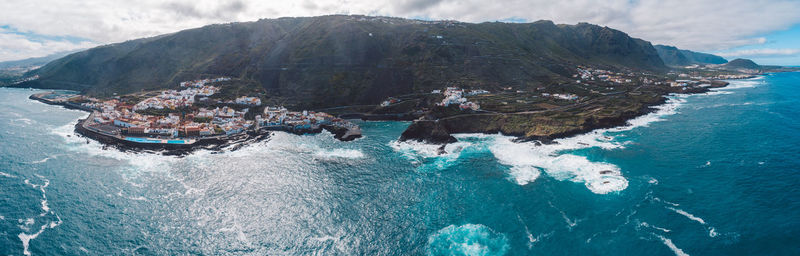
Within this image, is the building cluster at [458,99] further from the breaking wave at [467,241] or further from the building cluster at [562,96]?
the breaking wave at [467,241]

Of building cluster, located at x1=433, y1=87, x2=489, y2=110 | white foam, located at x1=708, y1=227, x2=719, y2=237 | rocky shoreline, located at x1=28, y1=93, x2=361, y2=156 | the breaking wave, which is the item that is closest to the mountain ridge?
building cluster, located at x1=433, y1=87, x2=489, y2=110

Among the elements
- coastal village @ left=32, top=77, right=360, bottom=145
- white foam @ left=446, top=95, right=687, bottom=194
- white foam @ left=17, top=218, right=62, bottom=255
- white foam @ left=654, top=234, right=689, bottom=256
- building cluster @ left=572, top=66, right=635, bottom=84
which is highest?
building cluster @ left=572, top=66, right=635, bottom=84

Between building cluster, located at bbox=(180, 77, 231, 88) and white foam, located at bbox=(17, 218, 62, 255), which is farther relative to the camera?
building cluster, located at bbox=(180, 77, 231, 88)

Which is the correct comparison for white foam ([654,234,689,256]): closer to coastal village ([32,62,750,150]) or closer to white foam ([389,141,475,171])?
white foam ([389,141,475,171])

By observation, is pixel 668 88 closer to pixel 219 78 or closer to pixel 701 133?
pixel 701 133

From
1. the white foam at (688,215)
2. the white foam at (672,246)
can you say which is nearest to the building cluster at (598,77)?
the white foam at (688,215)

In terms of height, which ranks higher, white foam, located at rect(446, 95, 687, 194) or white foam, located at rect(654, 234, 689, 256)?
Result: white foam, located at rect(446, 95, 687, 194)
